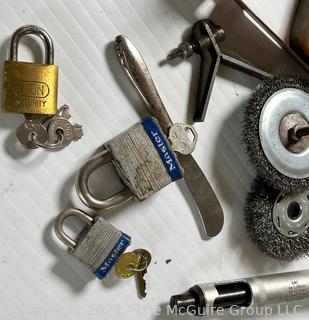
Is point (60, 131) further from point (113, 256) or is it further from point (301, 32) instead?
point (301, 32)

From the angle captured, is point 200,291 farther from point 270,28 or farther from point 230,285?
point 270,28

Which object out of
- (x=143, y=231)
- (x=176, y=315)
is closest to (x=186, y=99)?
(x=143, y=231)

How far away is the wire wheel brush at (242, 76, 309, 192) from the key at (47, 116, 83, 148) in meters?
0.23

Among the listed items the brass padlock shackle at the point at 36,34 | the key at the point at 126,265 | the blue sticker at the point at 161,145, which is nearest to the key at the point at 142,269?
the key at the point at 126,265

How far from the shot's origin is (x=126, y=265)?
0.66m

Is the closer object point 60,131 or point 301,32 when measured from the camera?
point 60,131

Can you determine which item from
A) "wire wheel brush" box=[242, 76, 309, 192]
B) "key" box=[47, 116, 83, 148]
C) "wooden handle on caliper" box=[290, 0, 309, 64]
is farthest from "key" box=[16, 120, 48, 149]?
"wooden handle on caliper" box=[290, 0, 309, 64]

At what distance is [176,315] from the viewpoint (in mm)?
702

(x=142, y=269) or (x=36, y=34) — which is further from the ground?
(x=36, y=34)

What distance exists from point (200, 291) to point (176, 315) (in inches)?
2.3

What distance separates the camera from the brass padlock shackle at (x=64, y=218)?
614 mm

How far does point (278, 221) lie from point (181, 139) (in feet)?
0.62

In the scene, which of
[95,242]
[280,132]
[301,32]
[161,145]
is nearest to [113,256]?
[95,242]

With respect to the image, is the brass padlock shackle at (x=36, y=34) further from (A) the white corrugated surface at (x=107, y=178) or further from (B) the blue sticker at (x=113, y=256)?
(B) the blue sticker at (x=113, y=256)
